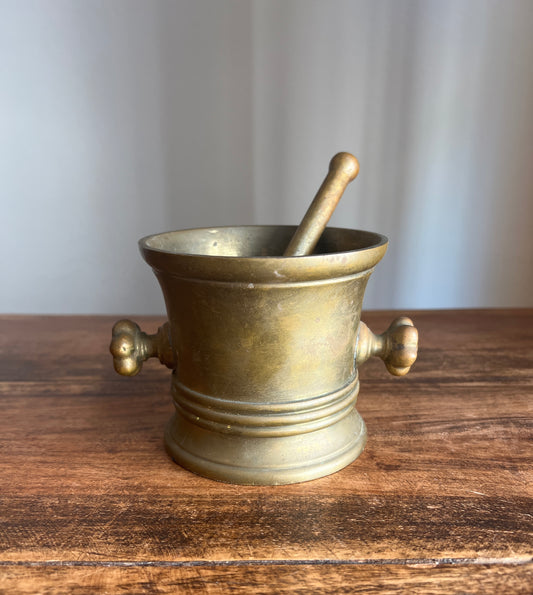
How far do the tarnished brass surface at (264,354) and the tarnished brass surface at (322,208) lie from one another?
58 millimetres

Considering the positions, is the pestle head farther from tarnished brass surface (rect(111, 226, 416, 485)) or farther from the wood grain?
the wood grain

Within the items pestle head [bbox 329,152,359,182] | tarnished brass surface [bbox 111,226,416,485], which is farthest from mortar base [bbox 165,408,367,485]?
pestle head [bbox 329,152,359,182]

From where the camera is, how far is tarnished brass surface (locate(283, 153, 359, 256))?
64 cm

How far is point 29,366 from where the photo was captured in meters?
0.92

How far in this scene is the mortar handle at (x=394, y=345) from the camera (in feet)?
2.09

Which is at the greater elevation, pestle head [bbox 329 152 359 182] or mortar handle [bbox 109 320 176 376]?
pestle head [bbox 329 152 359 182]

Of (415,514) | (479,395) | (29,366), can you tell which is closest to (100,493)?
(415,514)

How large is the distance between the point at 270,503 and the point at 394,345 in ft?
0.77

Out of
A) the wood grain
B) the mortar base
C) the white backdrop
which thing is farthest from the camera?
the white backdrop

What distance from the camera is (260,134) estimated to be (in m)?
1.38

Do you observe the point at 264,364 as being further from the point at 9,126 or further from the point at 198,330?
the point at 9,126

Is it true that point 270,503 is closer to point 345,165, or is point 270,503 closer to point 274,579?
point 274,579

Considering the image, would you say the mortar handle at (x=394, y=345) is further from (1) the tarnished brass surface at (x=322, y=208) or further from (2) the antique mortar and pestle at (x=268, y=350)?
(1) the tarnished brass surface at (x=322, y=208)

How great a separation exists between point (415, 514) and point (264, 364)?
0.21m
